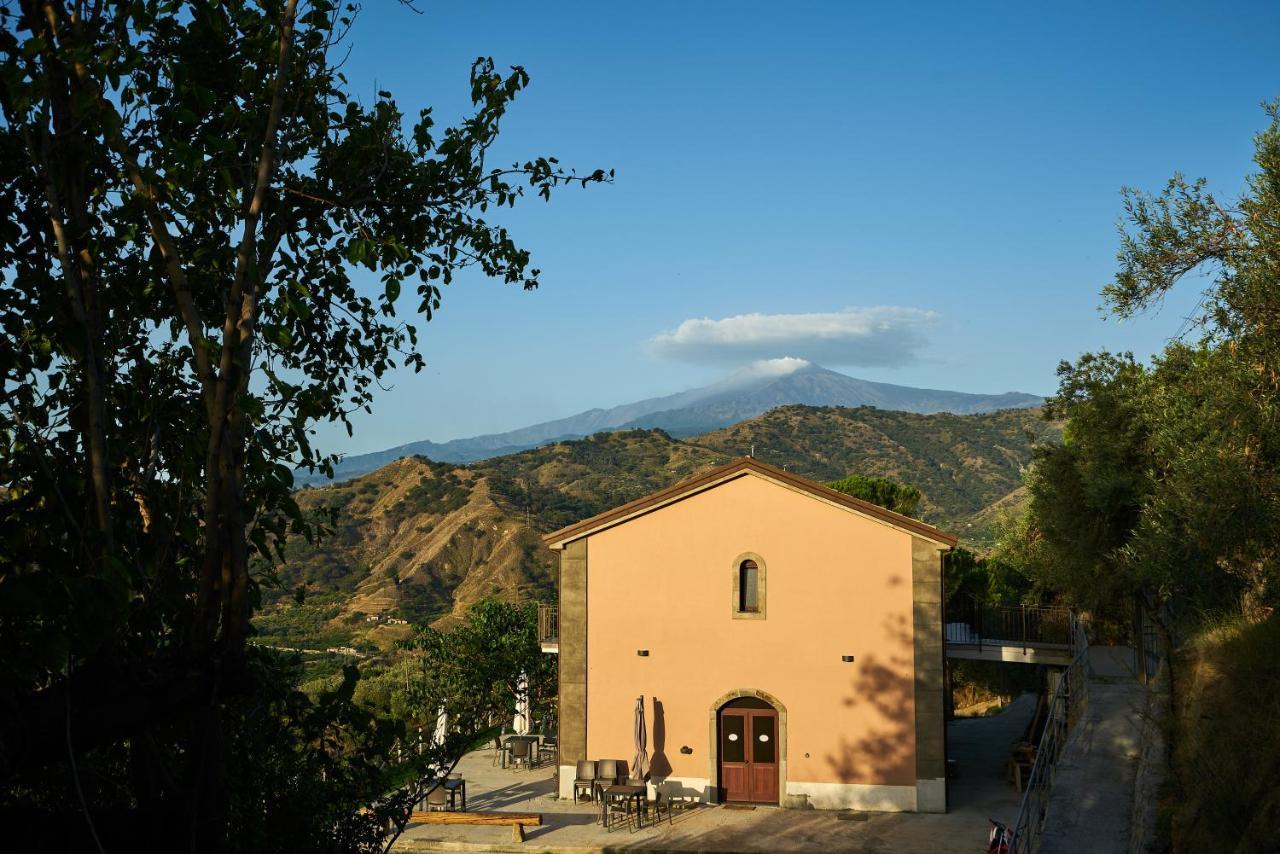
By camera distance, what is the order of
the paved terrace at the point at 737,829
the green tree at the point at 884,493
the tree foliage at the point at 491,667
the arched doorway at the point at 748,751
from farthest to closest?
the green tree at the point at 884,493, the tree foliage at the point at 491,667, the arched doorway at the point at 748,751, the paved terrace at the point at 737,829

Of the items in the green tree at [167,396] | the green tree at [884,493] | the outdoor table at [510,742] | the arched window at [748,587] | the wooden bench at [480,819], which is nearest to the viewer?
the green tree at [167,396]

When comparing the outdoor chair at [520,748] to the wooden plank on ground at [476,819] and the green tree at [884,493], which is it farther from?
the green tree at [884,493]

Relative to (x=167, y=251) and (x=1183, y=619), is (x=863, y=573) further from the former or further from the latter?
(x=167, y=251)

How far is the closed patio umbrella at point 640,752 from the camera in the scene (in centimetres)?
2098

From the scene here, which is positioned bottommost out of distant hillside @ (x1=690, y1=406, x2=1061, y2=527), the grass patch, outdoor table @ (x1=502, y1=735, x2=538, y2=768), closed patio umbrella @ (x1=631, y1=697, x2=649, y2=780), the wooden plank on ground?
the wooden plank on ground

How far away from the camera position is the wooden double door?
70.4 feet

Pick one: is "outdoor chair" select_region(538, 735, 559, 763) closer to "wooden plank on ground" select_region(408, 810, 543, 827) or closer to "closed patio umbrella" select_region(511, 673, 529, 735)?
"closed patio umbrella" select_region(511, 673, 529, 735)

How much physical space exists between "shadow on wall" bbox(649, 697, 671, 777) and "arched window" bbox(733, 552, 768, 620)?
2536mm

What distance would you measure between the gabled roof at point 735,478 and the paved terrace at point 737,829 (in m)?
5.31

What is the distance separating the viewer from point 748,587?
22.0 m

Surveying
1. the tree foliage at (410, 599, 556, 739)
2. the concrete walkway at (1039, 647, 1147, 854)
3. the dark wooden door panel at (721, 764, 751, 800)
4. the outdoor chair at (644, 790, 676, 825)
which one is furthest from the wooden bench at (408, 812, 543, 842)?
the concrete walkway at (1039, 647, 1147, 854)

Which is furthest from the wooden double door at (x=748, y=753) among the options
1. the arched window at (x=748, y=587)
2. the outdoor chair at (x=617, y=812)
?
the outdoor chair at (x=617, y=812)

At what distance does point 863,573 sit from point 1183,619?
19.2 ft

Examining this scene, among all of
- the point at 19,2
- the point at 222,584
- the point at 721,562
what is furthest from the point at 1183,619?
the point at 19,2
